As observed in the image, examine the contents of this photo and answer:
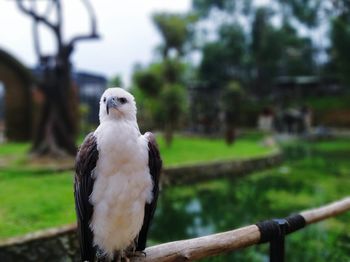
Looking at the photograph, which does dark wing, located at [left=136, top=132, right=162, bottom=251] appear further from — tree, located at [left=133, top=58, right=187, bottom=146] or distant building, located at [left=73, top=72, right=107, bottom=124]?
distant building, located at [left=73, top=72, right=107, bottom=124]

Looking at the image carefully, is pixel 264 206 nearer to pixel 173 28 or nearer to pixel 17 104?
pixel 173 28

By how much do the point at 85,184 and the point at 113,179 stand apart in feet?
0.48

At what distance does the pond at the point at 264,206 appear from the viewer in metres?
5.42

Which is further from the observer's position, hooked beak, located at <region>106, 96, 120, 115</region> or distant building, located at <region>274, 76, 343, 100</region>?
distant building, located at <region>274, 76, 343, 100</region>

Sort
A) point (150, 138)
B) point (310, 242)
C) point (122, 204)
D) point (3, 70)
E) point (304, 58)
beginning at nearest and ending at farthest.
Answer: point (122, 204)
point (150, 138)
point (310, 242)
point (3, 70)
point (304, 58)

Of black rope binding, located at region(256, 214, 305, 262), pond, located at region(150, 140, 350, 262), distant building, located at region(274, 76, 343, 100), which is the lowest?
distant building, located at region(274, 76, 343, 100)

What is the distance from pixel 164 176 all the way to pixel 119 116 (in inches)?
252

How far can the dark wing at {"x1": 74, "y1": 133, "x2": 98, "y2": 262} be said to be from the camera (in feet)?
6.97

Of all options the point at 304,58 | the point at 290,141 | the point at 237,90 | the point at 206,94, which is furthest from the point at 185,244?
the point at 304,58

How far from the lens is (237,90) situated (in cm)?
1889

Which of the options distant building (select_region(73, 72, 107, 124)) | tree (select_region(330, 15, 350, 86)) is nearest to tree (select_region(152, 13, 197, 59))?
tree (select_region(330, 15, 350, 86))

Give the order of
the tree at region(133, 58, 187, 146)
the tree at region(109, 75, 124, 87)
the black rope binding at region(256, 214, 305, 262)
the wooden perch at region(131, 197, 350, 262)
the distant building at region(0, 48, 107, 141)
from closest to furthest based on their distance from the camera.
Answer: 1. the wooden perch at region(131, 197, 350, 262)
2. the black rope binding at region(256, 214, 305, 262)
3. the tree at region(133, 58, 187, 146)
4. the distant building at region(0, 48, 107, 141)
5. the tree at region(109, 75, 124, 87)

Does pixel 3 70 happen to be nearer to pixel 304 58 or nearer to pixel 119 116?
pixel 119 116

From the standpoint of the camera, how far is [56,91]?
951 cm
